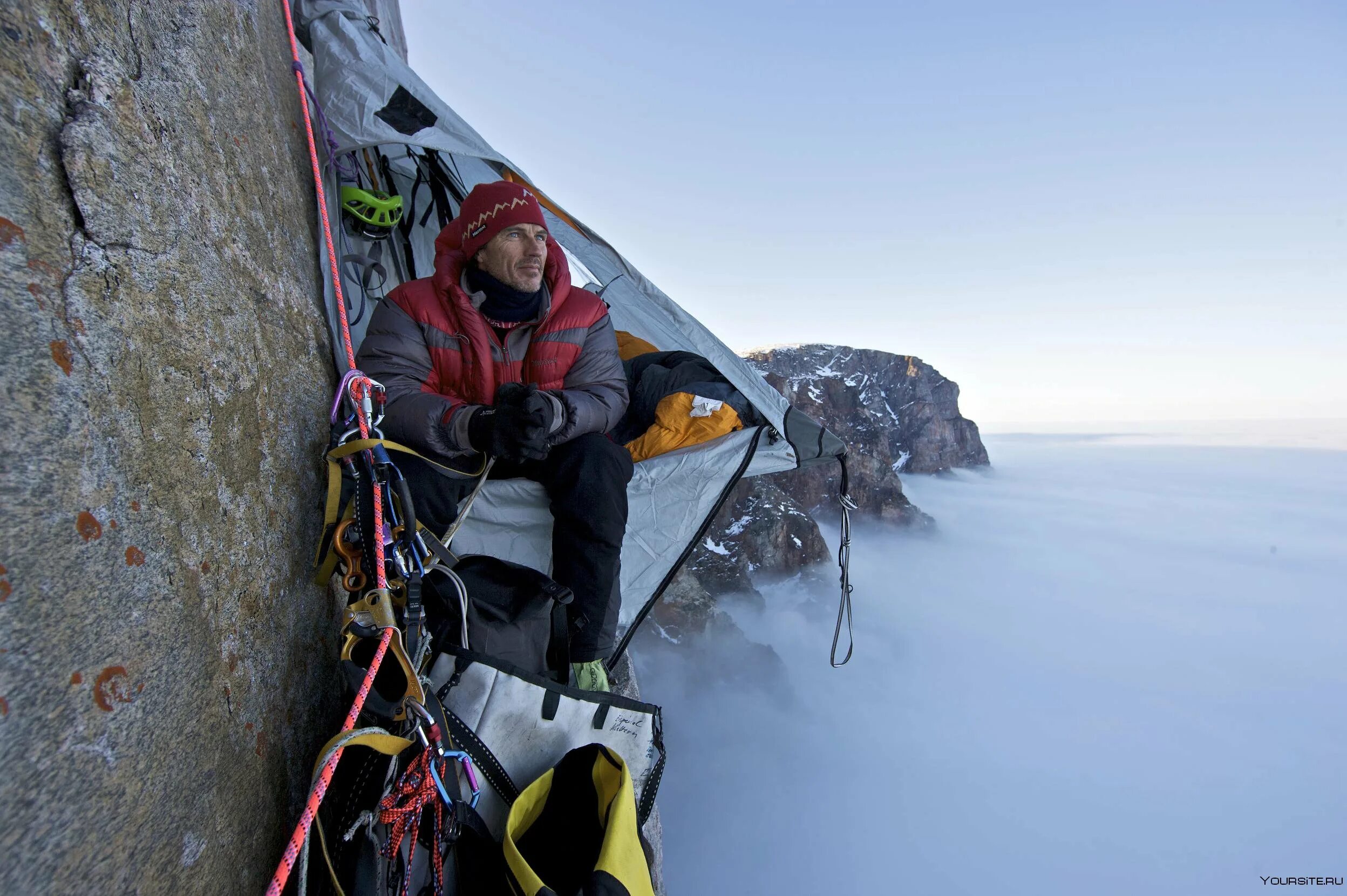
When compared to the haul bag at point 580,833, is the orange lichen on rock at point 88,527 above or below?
above

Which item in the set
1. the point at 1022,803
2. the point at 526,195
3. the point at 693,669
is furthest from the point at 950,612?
the point at 526,195

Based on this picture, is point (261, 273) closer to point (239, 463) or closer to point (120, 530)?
point (239, 463)

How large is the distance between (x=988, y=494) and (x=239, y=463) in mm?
65116

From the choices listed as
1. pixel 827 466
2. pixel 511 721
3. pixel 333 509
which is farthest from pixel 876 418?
pixel 333 509

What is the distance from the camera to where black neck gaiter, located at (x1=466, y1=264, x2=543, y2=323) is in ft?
7.73

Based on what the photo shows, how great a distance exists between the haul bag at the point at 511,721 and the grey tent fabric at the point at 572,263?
0.86 m

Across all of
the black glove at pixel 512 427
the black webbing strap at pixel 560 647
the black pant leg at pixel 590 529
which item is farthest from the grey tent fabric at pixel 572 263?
the black webbing strap at pixel 560 647

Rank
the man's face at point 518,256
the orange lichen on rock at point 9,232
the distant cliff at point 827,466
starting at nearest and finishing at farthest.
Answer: the orange lichen on rock at point 9,232 < the man's face at point 518,256 < the distant cliff at point 827,466

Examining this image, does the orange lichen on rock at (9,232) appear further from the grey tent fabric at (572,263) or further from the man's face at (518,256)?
the man's face at (518,256)

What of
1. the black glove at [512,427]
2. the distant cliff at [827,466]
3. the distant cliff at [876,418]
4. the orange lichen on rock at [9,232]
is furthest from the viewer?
the distant cliff at [876,418]

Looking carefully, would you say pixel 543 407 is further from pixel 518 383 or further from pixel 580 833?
pixel 580 833

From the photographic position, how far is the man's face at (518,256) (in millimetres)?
2354

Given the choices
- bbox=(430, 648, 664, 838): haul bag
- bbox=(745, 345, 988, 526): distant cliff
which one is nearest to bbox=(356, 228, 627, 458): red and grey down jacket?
bbox=(430, 648, 664, 838): haul bag

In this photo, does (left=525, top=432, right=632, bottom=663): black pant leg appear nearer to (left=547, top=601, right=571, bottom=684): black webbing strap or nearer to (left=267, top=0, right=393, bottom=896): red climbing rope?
(left=547, top=601, right=571, bottom=684): black webbing strap
